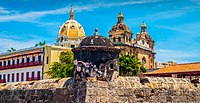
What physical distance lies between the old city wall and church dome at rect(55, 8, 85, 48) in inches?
2245

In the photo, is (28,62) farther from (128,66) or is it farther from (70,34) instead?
(70,34)

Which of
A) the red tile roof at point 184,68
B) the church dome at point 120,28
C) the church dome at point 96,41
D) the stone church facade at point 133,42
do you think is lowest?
the red tile roof at point 184,68

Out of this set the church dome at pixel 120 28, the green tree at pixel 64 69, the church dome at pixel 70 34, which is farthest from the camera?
the church dome at pixel 70 34

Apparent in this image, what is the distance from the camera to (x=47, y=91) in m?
13.7

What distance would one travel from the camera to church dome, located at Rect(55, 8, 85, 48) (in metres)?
71.7

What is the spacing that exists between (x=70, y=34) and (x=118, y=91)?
6212 cm

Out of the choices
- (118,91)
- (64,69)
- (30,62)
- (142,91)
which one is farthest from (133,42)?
(118,91)

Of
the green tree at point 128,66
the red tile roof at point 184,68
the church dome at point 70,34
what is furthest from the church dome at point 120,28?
the red tile roof at point 184,68

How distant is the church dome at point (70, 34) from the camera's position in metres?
71.7

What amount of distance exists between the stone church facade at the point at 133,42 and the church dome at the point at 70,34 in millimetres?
6860

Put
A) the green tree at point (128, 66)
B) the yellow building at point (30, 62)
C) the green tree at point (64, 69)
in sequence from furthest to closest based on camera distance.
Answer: the yellow building at point (30, 62) < the green tree at point (128, 66) < the green tree at point (64, 69)

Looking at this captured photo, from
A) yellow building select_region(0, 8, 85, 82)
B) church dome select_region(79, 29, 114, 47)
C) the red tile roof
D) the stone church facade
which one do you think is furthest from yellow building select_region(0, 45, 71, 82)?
church dome select_region(79, 29, 114, 47)

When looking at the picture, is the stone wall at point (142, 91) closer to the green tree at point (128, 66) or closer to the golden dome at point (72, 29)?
the green tree at point (128, 66)

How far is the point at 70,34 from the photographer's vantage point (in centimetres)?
7344
